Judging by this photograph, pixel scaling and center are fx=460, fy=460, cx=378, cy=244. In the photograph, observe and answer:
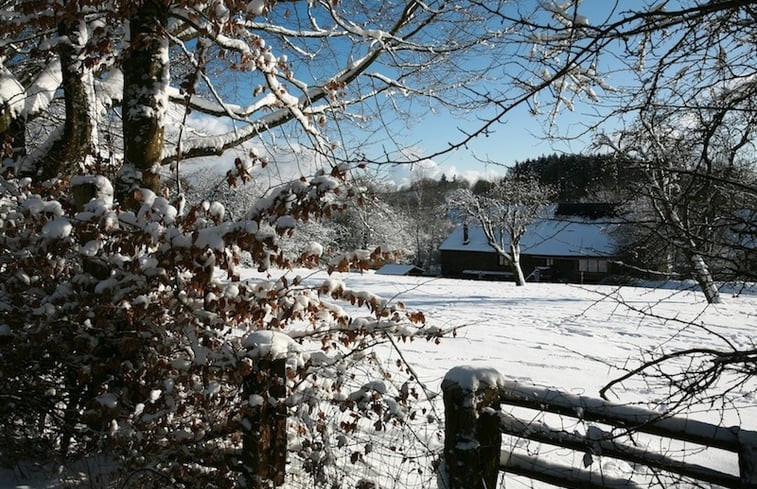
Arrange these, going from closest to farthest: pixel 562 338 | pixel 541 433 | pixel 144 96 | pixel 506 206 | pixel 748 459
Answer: pixel 748 459, pixel 541 433, pixel 144 96, pixel 562 338, pixel 506 206

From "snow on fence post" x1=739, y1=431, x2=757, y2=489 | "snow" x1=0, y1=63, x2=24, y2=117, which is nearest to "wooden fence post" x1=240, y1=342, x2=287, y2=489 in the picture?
"snow on fence post" x1=739, y1=431, x2=757, y2=489

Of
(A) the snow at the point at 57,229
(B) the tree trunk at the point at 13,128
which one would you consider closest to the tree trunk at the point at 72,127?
(B) the tree trunk at the point at 13,128

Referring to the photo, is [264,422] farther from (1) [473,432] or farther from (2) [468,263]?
(2) [468,263]

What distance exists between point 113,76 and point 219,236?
3.88 m

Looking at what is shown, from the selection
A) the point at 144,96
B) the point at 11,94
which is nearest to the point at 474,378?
the point at 144,96

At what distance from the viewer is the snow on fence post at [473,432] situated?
2541 millimetres

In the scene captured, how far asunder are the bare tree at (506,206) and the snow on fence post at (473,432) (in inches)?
1054

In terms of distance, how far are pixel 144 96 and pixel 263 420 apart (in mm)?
2703

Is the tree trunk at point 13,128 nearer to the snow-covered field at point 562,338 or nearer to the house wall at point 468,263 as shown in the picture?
Answer: the snow-covered field at point 562,338

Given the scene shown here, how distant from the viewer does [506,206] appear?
97.7 ft

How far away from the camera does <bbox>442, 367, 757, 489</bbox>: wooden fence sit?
7.78 ft

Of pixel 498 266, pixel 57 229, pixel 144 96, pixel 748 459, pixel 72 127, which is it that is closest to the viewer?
pixel 748 459

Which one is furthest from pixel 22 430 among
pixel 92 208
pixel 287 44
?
pixel 287 44

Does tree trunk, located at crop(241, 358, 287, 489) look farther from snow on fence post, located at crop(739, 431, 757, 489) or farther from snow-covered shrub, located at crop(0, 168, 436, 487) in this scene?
snow on fence post, located at crop(739, 431, 757, 489)
